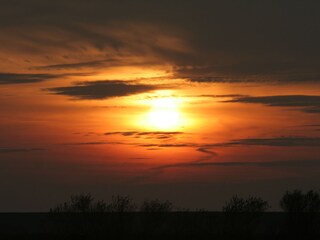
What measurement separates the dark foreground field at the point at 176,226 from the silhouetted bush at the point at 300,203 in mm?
574

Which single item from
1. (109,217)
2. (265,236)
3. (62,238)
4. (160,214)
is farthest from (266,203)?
(62,238)

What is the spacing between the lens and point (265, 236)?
64.5 m

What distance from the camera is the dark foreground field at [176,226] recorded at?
6291cm

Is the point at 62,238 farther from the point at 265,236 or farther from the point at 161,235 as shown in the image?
the point at 265,236

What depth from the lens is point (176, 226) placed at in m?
65.3

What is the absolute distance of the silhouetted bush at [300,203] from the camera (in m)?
67.2

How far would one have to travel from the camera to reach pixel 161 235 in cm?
6322

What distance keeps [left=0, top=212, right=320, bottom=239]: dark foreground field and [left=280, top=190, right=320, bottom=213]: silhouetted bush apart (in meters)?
0.57

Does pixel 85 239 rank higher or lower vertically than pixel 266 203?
lower

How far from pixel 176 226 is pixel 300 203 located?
10699 millimetres

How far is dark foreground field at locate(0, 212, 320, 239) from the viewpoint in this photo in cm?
6291

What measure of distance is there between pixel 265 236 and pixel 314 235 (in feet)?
14.3

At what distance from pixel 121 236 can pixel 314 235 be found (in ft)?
52.3

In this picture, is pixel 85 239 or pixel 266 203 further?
pixel 266 203
